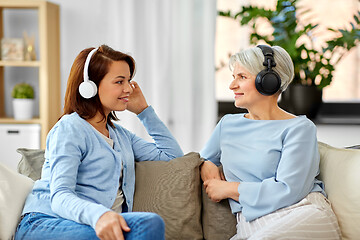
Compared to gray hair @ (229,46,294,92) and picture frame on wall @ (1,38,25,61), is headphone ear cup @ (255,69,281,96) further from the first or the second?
picture frame on wall @ (1,38,25,61)

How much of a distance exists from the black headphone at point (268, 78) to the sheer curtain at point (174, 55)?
168 centimetres

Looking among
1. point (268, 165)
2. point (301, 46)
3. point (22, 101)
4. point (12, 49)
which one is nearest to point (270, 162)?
point (268, 165)

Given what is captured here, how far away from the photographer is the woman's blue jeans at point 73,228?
54.6 inches

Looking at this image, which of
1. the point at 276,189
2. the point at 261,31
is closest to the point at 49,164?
the point at 276,189

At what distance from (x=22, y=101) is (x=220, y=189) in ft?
6.66

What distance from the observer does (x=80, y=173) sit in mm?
1644

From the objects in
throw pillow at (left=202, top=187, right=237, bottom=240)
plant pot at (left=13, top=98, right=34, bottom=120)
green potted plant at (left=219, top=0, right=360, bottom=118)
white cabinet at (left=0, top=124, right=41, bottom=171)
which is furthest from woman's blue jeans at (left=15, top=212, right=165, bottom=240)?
green potted plant at (left=219, top=0, right=360, bottom=118)

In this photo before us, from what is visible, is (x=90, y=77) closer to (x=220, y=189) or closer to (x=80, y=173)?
(x=80, y=173)

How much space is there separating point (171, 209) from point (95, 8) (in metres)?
2.14

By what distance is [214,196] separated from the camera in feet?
6.01

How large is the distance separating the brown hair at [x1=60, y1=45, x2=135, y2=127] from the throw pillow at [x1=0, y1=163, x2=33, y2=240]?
298 millimetres

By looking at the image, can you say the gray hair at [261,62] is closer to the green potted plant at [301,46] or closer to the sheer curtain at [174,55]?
the green potted plant at [301,46]

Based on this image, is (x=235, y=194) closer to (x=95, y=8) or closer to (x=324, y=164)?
(x=324, y=164)

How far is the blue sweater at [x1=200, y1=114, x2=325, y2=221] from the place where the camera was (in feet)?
5.58
